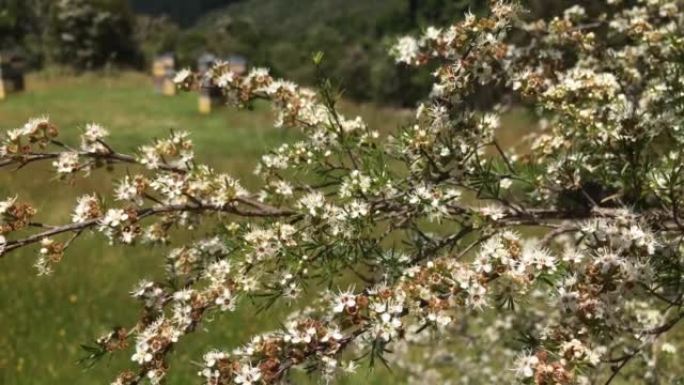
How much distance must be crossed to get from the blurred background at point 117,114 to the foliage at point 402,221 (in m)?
0.35

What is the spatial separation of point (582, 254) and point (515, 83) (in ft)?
4.68

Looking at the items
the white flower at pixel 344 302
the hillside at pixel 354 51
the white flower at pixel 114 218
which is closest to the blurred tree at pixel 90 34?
the hillside at pixel 354 51

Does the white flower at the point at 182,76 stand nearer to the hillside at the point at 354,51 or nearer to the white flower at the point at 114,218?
the white flower at the point at 114,218

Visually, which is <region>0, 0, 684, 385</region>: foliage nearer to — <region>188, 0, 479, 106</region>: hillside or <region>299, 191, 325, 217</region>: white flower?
<region>299, 191, 325, 217</region>: white flower

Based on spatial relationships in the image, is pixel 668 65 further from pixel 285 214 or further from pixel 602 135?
pixel 285 214

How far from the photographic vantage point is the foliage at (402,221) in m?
3.20

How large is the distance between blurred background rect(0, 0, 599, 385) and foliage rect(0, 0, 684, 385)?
350 millimetres

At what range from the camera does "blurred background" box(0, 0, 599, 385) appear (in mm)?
9203

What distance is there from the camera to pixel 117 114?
2752 centimetres

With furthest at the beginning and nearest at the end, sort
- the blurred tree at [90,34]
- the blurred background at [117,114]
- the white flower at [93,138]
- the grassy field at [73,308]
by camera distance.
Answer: the blurred tree at [90,34], the blurred background at [117,114], the grassy field at [73,308], the white flower at [93,138]

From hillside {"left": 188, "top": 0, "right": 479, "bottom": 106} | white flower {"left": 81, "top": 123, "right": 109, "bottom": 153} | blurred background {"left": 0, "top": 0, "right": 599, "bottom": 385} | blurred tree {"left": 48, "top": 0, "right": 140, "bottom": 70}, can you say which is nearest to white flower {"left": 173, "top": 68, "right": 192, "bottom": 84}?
blurred background {"left": 0, "top": 0, "right": 599, "bottom": 385}

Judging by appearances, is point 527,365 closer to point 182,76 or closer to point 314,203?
point 314,203

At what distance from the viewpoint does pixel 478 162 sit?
13.4 feet

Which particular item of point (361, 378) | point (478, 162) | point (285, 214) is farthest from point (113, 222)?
point (361, 378)
